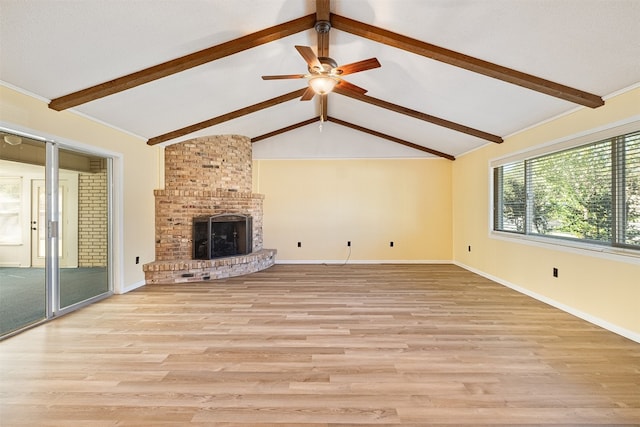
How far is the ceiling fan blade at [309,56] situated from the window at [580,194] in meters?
3.10

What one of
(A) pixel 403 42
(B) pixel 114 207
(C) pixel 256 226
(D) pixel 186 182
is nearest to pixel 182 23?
(A) pixel 403 42

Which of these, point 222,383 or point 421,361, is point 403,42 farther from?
point 222,383

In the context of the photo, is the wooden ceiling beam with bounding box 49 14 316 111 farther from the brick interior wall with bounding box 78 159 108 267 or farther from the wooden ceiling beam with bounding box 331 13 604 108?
the brick interior wall with bounding box 78 159 108 267

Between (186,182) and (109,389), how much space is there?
12.5 ft

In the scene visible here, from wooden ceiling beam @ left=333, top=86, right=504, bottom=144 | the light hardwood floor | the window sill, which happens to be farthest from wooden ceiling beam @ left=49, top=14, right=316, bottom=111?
the window sill

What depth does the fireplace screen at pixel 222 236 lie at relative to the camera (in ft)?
16.4

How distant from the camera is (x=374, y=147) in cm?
618

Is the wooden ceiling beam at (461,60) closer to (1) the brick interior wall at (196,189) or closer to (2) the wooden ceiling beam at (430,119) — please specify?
(2) the wooden ceiling beam at (430,119)

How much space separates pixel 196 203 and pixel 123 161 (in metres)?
1.30

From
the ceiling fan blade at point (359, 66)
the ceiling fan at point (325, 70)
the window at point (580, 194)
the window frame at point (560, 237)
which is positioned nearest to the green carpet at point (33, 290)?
the ceiling fan at point (325, 70)

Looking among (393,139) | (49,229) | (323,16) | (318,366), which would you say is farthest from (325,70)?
(393,139)

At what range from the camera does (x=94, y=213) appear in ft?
13.2

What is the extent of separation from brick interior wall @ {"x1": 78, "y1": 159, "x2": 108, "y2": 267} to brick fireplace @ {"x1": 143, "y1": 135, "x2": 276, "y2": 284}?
696 millimetres

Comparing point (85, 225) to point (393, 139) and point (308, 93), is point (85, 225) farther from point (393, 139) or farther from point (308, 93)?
point (393, 139)
